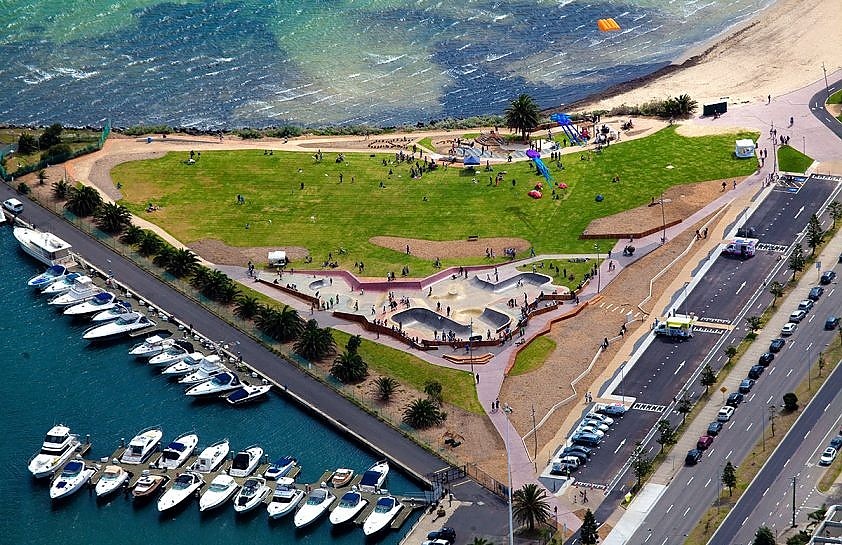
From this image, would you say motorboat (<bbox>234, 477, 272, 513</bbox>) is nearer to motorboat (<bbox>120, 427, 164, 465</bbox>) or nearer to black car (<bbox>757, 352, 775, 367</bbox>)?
motorboat (<bbox>120, 427, 164, 465</bbox>)

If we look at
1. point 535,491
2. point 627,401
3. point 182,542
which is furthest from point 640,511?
point 182,542

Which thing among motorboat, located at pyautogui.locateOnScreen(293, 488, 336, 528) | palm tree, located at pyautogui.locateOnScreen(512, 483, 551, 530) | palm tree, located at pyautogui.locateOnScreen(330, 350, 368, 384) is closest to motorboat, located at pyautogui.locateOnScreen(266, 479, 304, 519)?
motorboat, located at pyautogui.locateOnScreen(293, 488, 336, 528)

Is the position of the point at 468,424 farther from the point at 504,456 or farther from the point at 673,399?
the point at 673,399

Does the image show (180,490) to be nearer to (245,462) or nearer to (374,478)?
(245,462)

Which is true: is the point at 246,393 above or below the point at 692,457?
below

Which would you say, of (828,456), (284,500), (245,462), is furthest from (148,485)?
(828,456)

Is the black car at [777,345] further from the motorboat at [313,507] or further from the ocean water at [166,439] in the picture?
the motorboat at [313,507]
